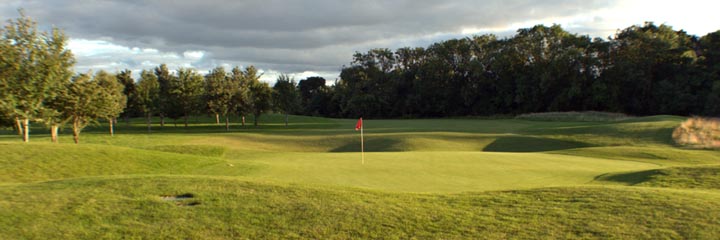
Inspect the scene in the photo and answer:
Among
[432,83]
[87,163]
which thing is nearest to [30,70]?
[87,163]

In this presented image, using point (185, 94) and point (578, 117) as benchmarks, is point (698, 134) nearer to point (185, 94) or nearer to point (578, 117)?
point (578, 117)

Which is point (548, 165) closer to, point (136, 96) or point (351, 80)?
point (136, 96)

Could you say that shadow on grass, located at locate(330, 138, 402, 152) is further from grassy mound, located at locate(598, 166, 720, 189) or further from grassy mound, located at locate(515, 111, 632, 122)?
grassy mound, located at locate(515, 111, 632, 122)

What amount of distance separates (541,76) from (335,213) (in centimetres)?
6445

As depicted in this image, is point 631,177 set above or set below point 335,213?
below

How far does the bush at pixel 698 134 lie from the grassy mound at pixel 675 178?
15.9 metres

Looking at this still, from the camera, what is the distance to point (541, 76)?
65.1 metres

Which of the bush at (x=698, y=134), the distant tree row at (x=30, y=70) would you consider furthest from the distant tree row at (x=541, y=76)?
the distant tree row at (x=30, y=70)

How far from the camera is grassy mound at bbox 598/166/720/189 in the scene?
38.5ft

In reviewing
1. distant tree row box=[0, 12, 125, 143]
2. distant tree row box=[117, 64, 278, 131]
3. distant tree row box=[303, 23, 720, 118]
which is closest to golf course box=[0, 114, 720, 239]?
distant tree row box=[0, 12, 125, 143]

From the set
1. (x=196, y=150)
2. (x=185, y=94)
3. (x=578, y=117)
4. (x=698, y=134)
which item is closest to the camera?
(x=196, y=150)

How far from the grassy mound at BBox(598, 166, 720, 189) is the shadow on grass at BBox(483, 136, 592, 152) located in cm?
1536

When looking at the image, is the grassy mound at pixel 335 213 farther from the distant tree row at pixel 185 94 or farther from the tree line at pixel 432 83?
the distant tree row at pixel 185 94

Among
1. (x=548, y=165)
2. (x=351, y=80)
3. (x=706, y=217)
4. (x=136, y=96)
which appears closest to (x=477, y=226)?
(x=706, y=217)
